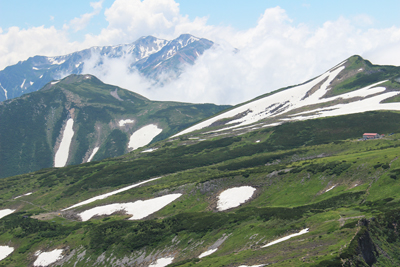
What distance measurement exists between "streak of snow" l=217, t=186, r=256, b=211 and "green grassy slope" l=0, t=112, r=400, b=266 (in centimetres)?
215

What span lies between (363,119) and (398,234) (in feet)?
469

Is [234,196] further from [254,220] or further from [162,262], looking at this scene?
[162,262]

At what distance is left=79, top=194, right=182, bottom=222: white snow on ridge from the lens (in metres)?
102

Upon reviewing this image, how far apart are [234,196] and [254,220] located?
2753 centimetres

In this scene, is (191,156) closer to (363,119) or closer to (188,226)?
(363,119)

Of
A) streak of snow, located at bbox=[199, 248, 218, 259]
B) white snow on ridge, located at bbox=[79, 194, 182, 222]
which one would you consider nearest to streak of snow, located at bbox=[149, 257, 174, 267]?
streak of snow, located at bbox=[199, 248, 218, 259]

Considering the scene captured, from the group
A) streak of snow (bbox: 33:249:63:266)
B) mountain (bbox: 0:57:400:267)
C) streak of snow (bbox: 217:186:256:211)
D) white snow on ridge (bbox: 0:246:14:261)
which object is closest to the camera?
mountain (bbox: 0:57:400:267)

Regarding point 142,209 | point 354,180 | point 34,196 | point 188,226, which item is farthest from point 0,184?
point 354,180

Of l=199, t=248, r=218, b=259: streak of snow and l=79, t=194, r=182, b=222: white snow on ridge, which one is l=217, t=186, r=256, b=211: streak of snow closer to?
l=79, t=194, r=182, b=222: white snow on ridge

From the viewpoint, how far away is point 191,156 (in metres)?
189

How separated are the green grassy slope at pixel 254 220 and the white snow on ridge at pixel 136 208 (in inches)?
117

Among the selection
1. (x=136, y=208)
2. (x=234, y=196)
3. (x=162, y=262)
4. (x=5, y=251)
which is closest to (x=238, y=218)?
(x=162, y=262)

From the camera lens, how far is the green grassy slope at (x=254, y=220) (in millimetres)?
46188

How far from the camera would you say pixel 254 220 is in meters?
69.9
